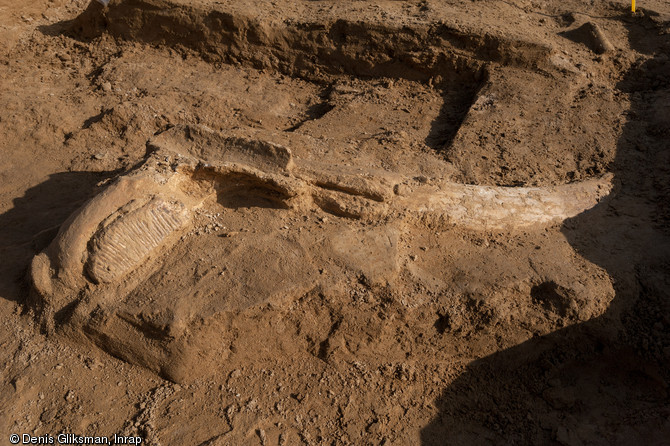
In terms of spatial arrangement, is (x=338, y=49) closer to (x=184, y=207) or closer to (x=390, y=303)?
(x=184, y=207)

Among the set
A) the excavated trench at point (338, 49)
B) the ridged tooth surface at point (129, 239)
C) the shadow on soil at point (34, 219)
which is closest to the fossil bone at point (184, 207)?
the ridged tooth surface at point (129, 239)

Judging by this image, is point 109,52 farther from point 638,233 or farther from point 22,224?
point 638,233

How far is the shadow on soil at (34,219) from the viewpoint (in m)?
3.22

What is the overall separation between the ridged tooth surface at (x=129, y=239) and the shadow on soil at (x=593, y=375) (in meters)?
1.88

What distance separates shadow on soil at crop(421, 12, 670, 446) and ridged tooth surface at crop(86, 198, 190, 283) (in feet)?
6.17

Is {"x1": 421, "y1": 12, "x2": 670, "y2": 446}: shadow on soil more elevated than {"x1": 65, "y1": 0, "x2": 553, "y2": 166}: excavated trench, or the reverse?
{"x1": 65, "y1": 0, "x2": 553, "y2": 166}: excavated trench

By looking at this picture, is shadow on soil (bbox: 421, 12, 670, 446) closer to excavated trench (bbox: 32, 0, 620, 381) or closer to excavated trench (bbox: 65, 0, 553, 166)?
excavated trench (bbox: 32, 0, 620, 381)

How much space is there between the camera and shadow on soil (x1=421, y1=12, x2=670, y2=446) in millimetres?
2770

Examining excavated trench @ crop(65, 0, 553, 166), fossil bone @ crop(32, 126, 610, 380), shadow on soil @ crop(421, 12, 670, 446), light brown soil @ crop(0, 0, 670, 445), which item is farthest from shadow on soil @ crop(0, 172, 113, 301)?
shadow on soil @ crop(421, 12, 670, 446)

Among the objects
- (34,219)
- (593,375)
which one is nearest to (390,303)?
(593,375)

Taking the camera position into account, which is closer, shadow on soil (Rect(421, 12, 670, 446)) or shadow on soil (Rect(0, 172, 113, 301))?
shadow on soil (Rect(421, 12, 670, 446))

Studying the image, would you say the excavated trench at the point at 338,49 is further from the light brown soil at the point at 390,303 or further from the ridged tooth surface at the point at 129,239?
the ridged tooth surface at the point at 129,239

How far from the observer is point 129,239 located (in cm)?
284

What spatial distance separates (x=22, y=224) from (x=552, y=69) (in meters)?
4.68
